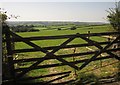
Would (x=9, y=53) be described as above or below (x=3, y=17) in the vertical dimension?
below

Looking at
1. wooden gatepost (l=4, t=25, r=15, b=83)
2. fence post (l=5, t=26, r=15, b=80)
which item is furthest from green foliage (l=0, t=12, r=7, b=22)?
fence post (l=5, t=26, r=15, b=80)

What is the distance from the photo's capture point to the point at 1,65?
27.2 ft

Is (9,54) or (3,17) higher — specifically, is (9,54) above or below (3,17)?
below

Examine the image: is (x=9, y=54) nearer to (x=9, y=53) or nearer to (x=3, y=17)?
(x=9, y=53)

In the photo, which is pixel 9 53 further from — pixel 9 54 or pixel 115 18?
pixel 115 18

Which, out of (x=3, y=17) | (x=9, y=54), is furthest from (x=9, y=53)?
(x=3, y=17)

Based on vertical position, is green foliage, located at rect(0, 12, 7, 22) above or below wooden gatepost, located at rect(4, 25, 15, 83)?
above

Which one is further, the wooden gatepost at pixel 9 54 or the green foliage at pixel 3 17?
the green foliage at pixel 3 17

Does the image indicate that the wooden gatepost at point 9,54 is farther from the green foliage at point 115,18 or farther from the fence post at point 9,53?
the green foliage at point 115,18

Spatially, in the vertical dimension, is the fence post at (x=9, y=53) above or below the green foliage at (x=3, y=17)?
below

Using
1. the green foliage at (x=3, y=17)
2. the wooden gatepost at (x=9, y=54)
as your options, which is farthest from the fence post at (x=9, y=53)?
the green foliage at (x=3, y=17)

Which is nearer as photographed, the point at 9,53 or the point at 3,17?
the point at 9,53

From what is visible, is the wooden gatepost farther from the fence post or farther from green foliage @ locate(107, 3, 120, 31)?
green foliage @ locate(107, 3, 120, 31)

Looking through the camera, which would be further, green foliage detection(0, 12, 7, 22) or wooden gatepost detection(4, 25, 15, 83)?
green foliage detection(0, 12, 7, 22)
